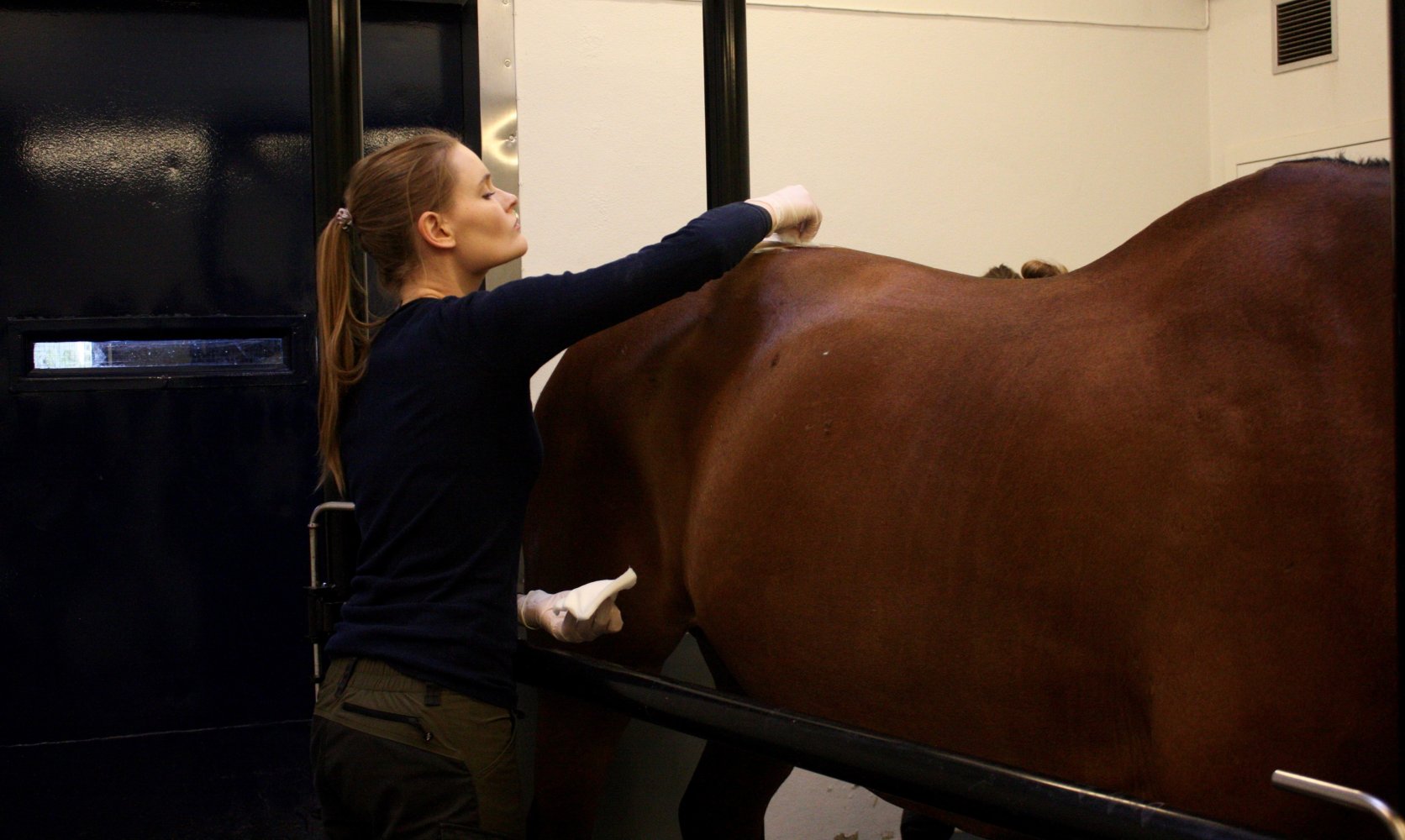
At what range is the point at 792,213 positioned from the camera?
4.22 ft

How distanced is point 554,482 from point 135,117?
1.44 m

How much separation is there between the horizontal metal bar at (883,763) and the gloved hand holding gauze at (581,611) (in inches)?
1.4

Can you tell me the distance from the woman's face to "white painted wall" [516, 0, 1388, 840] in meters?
1.11

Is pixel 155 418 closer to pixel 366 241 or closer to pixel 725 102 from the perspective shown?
pixel 366 241

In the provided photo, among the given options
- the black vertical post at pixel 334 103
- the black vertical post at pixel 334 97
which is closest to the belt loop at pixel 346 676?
the black vertical post at pixel 334 103

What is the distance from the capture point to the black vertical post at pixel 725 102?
141cm

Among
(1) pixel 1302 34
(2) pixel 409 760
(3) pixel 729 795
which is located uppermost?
(1) pixel 1302 34

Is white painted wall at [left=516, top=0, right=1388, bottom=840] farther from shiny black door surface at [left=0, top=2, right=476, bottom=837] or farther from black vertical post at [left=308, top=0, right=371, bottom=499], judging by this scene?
black vertical post at [left=308, top=0, right=371, bottom=499]

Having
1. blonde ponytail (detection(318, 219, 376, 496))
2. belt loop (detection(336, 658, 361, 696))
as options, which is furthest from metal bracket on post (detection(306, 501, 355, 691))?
belt loop (detection(336, 658, 361, 696))

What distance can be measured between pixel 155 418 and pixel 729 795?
143cm

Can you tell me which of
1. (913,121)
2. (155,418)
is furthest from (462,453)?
(913,121)

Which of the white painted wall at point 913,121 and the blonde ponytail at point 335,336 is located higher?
the white painted wall at point 913,121

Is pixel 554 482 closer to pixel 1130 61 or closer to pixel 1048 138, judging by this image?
pixel 1048 138

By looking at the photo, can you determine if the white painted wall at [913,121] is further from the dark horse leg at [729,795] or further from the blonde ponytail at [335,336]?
the blonde ponytail at [335,336]
